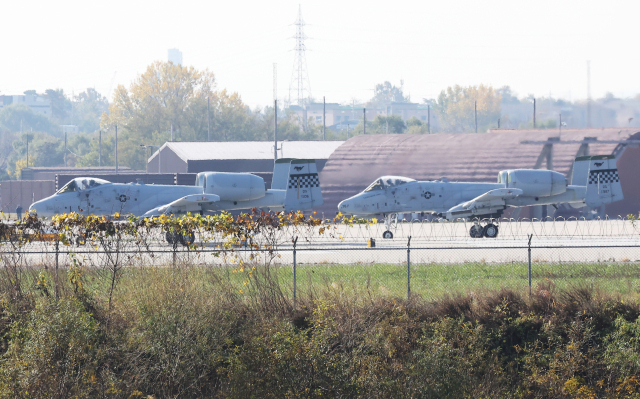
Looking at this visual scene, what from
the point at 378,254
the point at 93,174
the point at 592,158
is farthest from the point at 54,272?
the point at 93,174

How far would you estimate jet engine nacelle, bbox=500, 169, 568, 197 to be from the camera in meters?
36.0

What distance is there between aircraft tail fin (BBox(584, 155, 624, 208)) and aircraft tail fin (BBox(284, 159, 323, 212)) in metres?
16.1

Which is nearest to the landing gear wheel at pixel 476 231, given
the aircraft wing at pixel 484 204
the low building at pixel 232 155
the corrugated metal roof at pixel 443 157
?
the aircraft wing at pixel 484 204

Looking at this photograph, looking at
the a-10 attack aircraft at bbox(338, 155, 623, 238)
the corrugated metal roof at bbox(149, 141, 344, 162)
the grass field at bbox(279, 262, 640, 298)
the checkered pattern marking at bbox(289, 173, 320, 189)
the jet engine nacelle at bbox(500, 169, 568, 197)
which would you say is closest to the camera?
the grass field at bbox(279, 262, 640, 298)

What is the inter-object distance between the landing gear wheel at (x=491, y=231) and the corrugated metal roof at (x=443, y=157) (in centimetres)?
1490

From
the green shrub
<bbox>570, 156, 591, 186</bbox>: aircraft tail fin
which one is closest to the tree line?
<bbox>570, 156, 591, 186</bbox>: aircraft tail fin

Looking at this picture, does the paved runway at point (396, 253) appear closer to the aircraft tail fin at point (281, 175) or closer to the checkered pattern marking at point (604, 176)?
Answer: the aircraft tail fin at point (281, 175)

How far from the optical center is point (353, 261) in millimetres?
24672

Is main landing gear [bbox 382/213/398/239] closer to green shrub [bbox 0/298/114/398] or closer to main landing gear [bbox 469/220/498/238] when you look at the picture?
main landing gear [bbox 469/220/498/238]

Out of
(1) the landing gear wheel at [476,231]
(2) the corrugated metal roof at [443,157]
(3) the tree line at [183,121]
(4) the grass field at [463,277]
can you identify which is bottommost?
(4) the grass field at [463,277]

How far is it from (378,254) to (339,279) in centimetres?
748

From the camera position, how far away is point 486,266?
882 inches

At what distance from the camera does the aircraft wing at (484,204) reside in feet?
115

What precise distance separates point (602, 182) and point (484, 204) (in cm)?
835
